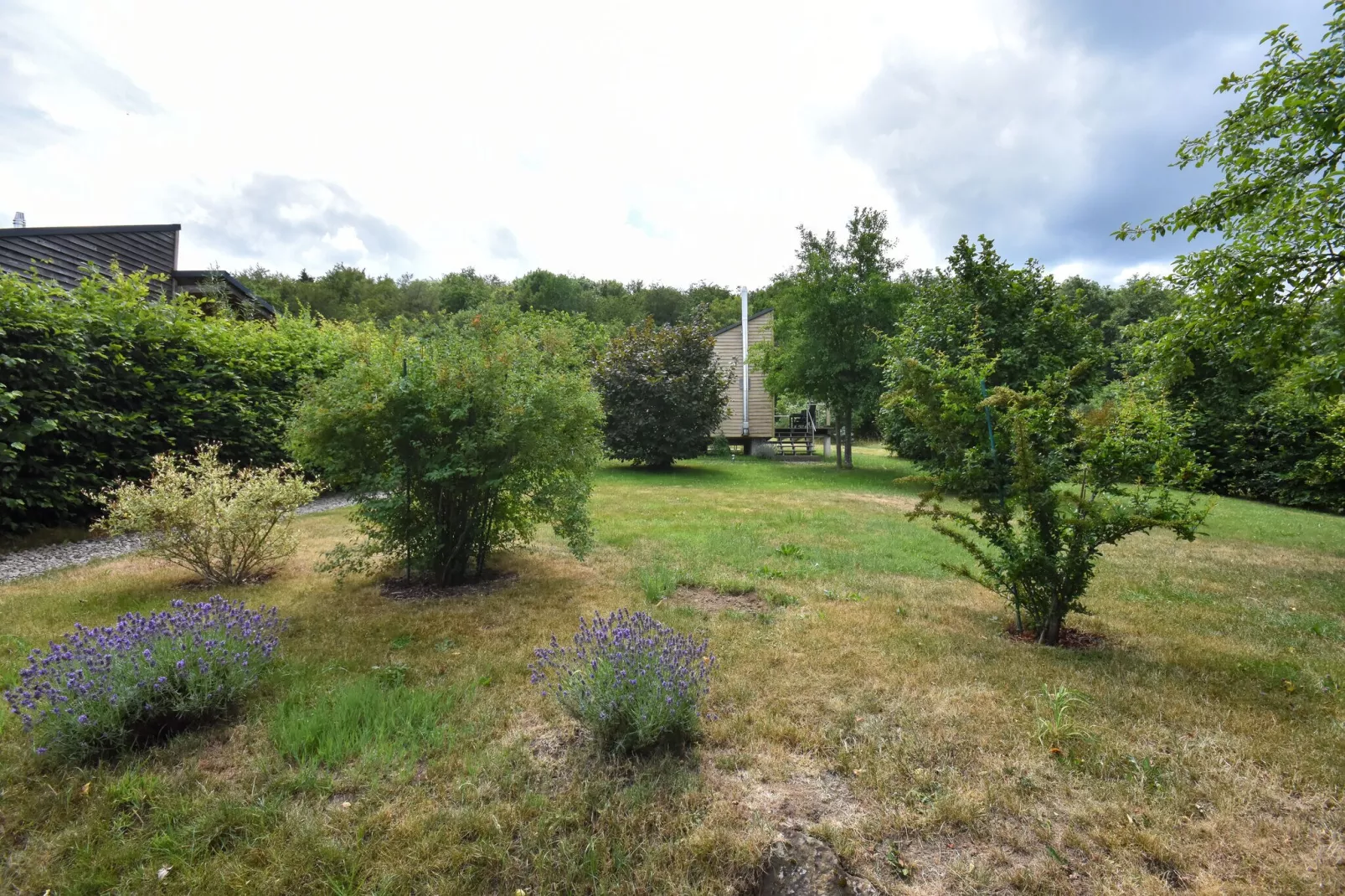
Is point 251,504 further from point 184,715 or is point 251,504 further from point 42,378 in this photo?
point 42,378

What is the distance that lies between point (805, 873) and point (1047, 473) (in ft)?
9.84

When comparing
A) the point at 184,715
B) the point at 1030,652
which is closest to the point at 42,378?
the point at 184,715

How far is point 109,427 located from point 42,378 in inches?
31.3

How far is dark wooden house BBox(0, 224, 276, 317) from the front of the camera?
12.0m

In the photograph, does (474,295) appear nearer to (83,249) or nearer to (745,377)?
(745,377)

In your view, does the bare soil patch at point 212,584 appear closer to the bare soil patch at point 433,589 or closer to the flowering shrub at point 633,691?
the bare soil patch at point 433,589

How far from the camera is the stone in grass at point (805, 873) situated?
75.2 inches

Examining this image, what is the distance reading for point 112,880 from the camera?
74.7 inches

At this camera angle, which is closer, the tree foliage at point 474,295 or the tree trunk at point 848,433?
the tree trunk at point 848,433

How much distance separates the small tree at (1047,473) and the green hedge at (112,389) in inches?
200

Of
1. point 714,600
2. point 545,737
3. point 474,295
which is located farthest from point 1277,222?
point 474,295

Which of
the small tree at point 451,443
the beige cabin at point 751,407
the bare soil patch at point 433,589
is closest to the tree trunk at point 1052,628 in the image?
the small tree at point 451,443

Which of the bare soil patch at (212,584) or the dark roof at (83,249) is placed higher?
the dark roof at (83,249)

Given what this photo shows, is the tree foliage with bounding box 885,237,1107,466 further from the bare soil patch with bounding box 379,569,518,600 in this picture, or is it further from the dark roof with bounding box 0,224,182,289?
the dark roof with bounding box 0,224,182,289
